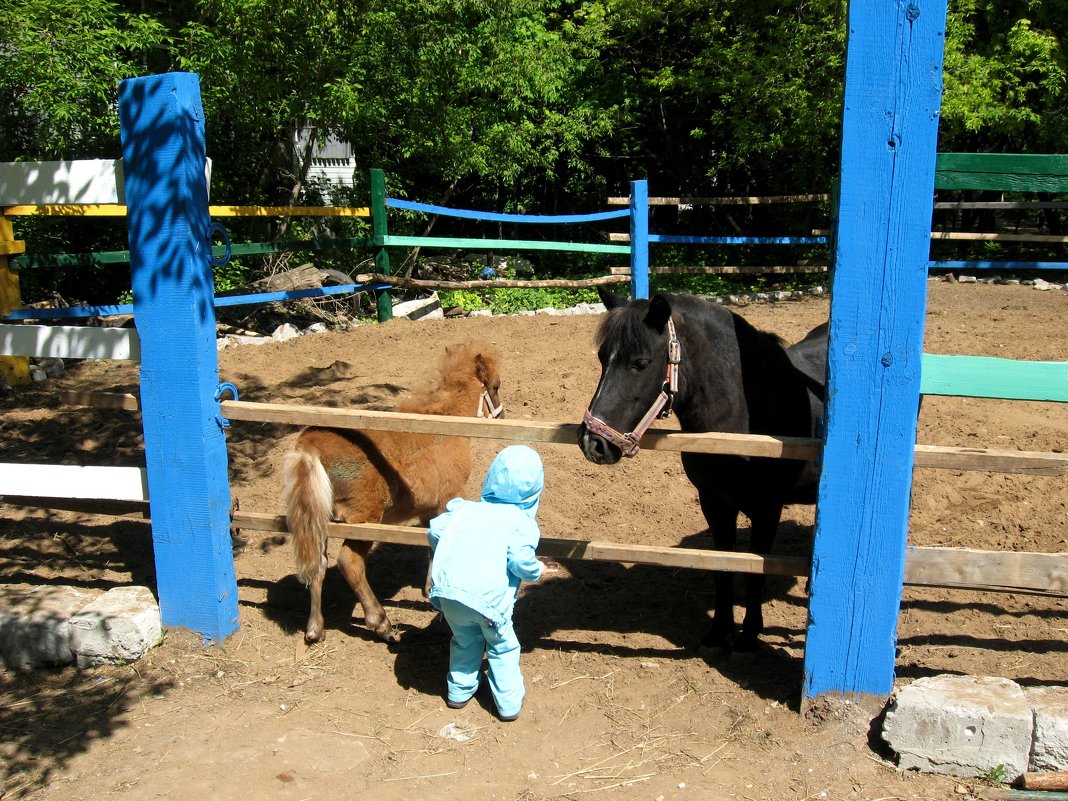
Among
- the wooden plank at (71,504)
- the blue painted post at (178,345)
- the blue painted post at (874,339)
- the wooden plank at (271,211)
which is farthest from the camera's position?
the wooden plank at (271,211)

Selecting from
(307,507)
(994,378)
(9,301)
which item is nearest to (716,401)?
(994,378)

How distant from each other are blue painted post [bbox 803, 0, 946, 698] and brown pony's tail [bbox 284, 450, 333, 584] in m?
2.24

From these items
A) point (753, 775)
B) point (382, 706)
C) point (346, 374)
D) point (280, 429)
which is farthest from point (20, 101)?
point (753, 775)

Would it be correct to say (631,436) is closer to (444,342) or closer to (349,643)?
(349,643)

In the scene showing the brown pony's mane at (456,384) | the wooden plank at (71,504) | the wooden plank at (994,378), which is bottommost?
the wooden plank at (71,504)

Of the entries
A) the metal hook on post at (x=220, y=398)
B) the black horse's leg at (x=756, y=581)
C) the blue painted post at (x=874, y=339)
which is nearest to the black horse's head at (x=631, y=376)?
the blue painted post at (x=874, y=339)

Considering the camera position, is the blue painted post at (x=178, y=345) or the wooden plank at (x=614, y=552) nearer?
the wooden plank at (x=614, y=552)

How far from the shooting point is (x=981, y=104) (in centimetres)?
1388

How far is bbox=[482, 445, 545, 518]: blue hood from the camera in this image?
11.6ft

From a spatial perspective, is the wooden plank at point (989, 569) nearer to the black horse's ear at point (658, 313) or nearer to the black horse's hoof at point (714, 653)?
the black horse's hoof at point (714, 653)

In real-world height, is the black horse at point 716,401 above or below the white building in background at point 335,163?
below

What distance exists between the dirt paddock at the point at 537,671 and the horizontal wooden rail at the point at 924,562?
1.90 feet

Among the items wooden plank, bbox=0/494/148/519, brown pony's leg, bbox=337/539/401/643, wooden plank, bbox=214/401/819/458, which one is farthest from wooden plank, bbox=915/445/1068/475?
wooden plank, bbox=0/494/148/519

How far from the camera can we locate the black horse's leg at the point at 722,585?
4.14m
